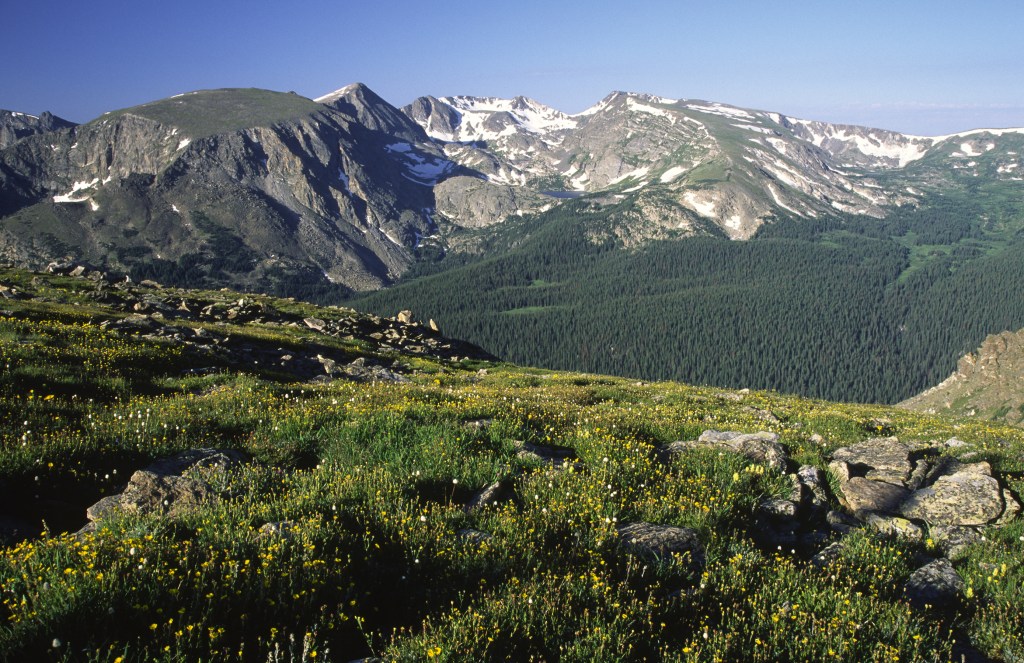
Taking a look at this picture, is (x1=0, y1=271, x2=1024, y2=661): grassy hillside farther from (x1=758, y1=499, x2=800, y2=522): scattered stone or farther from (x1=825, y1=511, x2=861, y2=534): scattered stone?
(x1=825, y1=511, x2=861, y2=534): scattered stone

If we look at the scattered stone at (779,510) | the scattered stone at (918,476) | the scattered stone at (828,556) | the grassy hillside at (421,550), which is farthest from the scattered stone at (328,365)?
the scattered stone at (918,476)

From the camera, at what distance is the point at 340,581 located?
603 centimetres

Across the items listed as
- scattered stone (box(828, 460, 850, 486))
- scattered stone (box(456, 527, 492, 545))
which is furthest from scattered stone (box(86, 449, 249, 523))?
scattered stone (box(828, 460, 850, 486))

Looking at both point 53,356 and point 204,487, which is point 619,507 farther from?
point 53,356

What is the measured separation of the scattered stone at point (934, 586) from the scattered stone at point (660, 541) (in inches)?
108

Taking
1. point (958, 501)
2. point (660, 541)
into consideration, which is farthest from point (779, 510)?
point (958, 501)

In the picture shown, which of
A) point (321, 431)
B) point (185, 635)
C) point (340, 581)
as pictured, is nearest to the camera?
point (185, 635)

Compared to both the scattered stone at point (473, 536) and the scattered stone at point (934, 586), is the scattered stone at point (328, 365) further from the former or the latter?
the scattered stone at point (934, 586)

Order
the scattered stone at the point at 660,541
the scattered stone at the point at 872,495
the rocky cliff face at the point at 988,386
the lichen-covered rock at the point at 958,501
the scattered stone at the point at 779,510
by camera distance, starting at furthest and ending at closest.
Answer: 1. the rocky cliff face at the point at 988,386
2. the scattered stone at the point at 872,495
3. the lichen-covered rock at the point at 958,501
4. the scattered stone at the point at 779,510
5. the scattered stone at the point at 660,541

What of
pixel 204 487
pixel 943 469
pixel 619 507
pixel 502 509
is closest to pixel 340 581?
pixel 502 509

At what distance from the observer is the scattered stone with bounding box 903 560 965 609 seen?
24.4ft

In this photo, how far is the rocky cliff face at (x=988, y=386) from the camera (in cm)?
11438

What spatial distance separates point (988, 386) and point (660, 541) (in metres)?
155

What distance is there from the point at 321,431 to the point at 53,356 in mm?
8898
